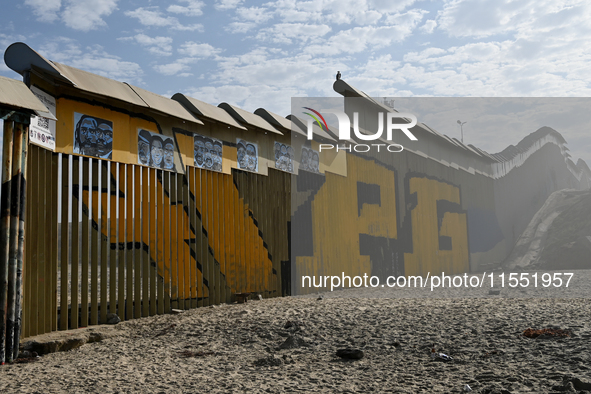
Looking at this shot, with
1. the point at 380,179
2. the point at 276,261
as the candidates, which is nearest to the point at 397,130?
the point at 380,179

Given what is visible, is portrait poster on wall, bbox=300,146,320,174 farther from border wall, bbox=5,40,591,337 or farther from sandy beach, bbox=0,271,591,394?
sandy beach, bbox=0,271,591,394

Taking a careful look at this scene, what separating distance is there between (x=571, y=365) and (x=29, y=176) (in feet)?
17.2

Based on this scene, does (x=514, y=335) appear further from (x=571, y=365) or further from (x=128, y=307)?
(x=128, y=307)

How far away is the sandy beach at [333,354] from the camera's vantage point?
3.59 metres

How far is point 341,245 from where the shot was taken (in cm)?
1136

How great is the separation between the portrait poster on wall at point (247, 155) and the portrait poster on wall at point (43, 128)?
343 centimetres

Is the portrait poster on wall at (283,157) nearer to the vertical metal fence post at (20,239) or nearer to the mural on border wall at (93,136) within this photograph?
the mural on border wall at (93,136)

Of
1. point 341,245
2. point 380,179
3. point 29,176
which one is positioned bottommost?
point 341,245

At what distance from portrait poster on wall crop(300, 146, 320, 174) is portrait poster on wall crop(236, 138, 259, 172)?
63.3 inches

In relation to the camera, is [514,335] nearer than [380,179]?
Yes

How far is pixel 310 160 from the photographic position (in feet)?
34.9

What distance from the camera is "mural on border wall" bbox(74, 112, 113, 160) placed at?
19.4 feet

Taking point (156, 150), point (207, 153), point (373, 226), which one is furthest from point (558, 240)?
point (156, 150)

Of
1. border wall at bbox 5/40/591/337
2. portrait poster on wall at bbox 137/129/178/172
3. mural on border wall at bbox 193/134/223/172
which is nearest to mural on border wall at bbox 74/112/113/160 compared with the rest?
border wall at bbox 5/40/591/337
